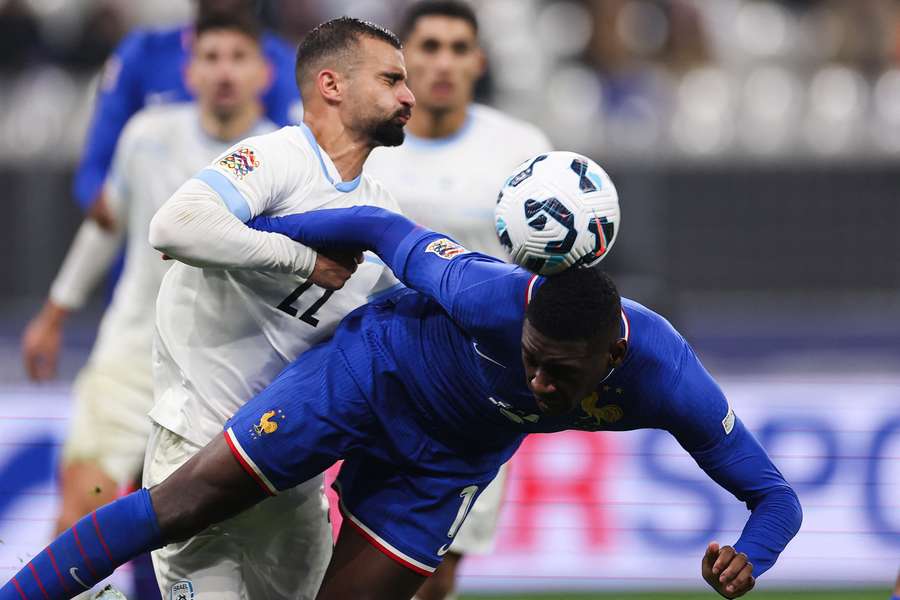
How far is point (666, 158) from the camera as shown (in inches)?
534

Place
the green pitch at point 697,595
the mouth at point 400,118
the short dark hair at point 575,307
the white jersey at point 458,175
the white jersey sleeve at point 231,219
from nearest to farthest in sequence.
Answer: the short dark hair at point 575,307 < the white jersey sleeve at point 231,219 < the mouth at point 400,118 < the white jersey at point 458,175 < the green pitch at point 697,595

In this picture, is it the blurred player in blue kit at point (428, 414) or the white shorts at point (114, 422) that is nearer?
the blurred player in blue kit at point (428, 414)

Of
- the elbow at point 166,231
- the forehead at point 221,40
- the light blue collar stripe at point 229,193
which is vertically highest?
the light blue collar stripe at point 229,193

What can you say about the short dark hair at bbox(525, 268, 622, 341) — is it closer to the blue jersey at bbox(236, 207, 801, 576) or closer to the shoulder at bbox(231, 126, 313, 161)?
the blue jersey at bbox(236, 207, 801, 576)

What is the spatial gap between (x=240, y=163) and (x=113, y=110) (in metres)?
3.03

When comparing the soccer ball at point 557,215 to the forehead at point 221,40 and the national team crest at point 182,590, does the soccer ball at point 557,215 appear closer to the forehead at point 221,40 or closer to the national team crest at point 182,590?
the national team crest at point 182,590

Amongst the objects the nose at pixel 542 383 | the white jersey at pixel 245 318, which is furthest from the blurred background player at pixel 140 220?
the nose at pixel 542 383

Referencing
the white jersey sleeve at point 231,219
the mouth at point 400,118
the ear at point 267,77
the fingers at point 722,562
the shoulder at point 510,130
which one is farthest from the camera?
the ear at point 267,77

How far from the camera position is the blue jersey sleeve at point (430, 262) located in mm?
4289

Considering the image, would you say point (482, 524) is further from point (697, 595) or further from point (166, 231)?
point (166, 231)

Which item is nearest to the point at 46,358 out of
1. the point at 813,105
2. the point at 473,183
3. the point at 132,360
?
the point at 132,360

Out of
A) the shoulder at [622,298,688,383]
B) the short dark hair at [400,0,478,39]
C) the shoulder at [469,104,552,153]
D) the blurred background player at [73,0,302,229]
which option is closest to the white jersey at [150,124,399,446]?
the shoulder at [622,298,688,383]

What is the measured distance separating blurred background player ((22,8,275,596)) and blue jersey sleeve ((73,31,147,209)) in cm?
37

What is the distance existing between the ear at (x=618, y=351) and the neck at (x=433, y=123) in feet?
8.42
